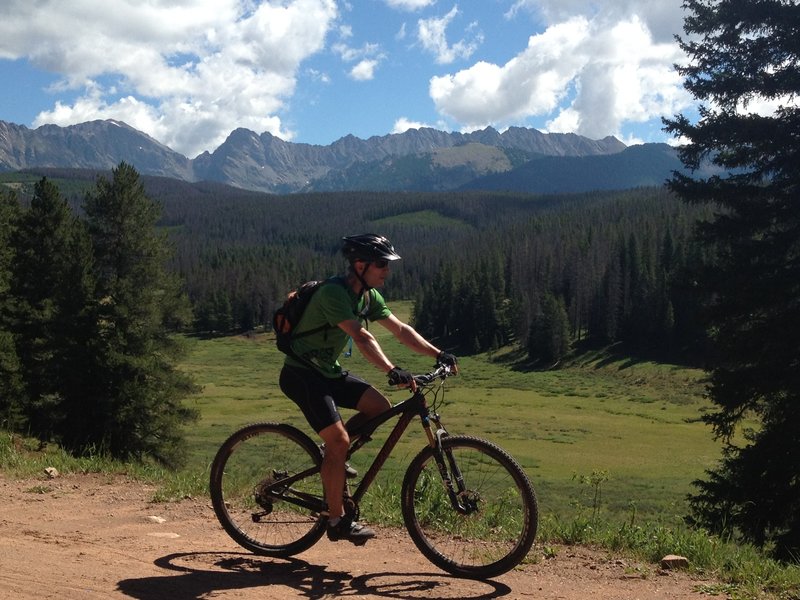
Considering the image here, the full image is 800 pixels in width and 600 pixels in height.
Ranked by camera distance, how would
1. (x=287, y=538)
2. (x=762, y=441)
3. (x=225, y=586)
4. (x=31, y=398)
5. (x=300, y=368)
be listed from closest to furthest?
(x=225, y=586), (x=300, y=368), (x=287, y=538), (x=762, y=441), (x=31, y=398)

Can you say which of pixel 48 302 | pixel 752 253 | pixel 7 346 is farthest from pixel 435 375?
pixel 48 302

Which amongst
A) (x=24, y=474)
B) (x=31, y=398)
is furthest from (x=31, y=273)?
(x=24, y=474)

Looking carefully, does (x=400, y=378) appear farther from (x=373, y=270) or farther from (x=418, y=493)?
(x=418, y=493)

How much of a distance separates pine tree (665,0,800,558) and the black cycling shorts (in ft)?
28.5

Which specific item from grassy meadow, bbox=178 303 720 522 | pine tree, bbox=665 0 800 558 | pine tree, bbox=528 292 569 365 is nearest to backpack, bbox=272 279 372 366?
grassy meadow, bbox=178 303 720 522

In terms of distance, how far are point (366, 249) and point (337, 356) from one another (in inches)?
37.0

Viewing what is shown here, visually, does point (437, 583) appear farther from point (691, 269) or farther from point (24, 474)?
point (691, 269)

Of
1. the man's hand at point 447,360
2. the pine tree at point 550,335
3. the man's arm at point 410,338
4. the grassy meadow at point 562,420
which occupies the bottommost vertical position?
the grassy meadow at point 562,420

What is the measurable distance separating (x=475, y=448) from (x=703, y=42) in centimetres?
1284

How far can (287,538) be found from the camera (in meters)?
6.21

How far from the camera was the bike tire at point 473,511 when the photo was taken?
5367mm

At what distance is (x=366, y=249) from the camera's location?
18.3 feet

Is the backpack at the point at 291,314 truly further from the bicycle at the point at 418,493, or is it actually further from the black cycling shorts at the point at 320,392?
the bicycle at the point at 418,493

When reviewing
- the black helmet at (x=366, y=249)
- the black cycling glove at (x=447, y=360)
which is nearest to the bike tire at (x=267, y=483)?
the black cycling glove at (x=447, y=360)
